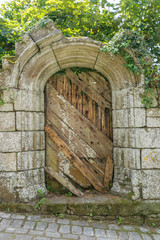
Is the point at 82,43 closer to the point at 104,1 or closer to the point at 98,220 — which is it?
the point at 104,1

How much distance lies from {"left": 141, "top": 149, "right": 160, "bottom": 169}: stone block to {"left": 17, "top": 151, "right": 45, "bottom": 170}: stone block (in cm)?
188

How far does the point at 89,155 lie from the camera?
135 inches

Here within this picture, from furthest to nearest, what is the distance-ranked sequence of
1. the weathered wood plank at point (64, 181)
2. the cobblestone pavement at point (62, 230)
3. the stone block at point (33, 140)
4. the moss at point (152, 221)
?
the weathered wood plank at point (64, 181) → the stone block at point (33, 140) → the moss at point (152, 221) → the cobblestone pavement at point (62, 230)

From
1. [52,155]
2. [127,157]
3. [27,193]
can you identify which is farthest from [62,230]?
[127,157]

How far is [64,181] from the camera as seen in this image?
333cm

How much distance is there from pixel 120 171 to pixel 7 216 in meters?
2.09

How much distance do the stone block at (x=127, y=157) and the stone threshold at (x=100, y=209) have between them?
0.60 m

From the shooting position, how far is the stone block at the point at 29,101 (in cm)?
303

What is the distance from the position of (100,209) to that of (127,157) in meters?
1.01

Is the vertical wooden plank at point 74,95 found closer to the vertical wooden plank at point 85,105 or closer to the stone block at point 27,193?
the vertical wooden plank at point 85,105

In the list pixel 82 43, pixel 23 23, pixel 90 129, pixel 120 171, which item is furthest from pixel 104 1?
pixel 120 171

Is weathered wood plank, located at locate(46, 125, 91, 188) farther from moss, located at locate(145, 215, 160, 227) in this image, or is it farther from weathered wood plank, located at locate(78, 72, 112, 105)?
weathered wood plank, located at locate(78, 72, 112, 105)

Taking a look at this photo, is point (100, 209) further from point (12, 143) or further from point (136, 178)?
point (12, 143)

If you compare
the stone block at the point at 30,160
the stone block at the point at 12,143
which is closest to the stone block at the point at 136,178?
the stone block at the point at 30,160
